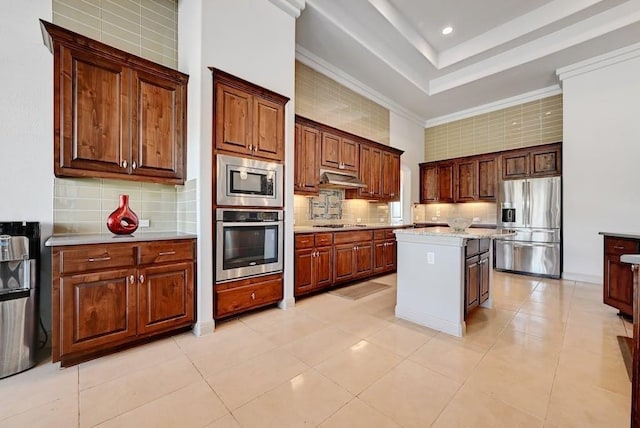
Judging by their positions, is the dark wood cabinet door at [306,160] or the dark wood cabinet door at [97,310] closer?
the dark wood cabinet door at [97,310]

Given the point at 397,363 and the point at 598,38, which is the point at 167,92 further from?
the point at 598,38

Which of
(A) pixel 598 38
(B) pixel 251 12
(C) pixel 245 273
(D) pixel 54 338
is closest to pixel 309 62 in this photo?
(B) pixel 251 12

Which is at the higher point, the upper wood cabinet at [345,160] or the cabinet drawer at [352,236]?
the upper wood cabinet at [345,160]

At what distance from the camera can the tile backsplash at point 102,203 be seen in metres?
2.45

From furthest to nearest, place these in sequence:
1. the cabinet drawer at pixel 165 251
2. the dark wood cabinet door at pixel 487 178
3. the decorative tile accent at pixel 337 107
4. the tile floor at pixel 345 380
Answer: the dark wood cabinet door at pixel 487 178
the decorative tile accent at pixel 337 107
the cabinet drawer at pixel 165 251
the tile floor at pixel 345 380

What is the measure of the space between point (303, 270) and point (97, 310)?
206 cm

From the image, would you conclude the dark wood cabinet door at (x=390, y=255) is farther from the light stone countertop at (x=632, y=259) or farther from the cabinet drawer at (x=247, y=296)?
the light stone countertop at (x=632, y=259)

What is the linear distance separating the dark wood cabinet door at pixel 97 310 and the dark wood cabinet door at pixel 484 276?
340 cm

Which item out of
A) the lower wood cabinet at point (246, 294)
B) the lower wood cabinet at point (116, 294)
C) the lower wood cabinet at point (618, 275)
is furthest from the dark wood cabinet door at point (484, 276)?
the lower wood cabinet at point (116, 294)

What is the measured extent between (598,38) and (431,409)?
537 centimetres

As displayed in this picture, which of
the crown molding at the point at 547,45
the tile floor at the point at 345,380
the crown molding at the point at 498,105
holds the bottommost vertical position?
the tile floor at the point at 345,380

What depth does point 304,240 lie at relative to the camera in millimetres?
3539

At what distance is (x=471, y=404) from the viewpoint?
1630 millimetres

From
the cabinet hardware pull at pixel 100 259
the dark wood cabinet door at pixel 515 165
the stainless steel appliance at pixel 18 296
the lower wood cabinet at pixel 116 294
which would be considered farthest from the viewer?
the dark wood cabinet door at pixel 515 165
